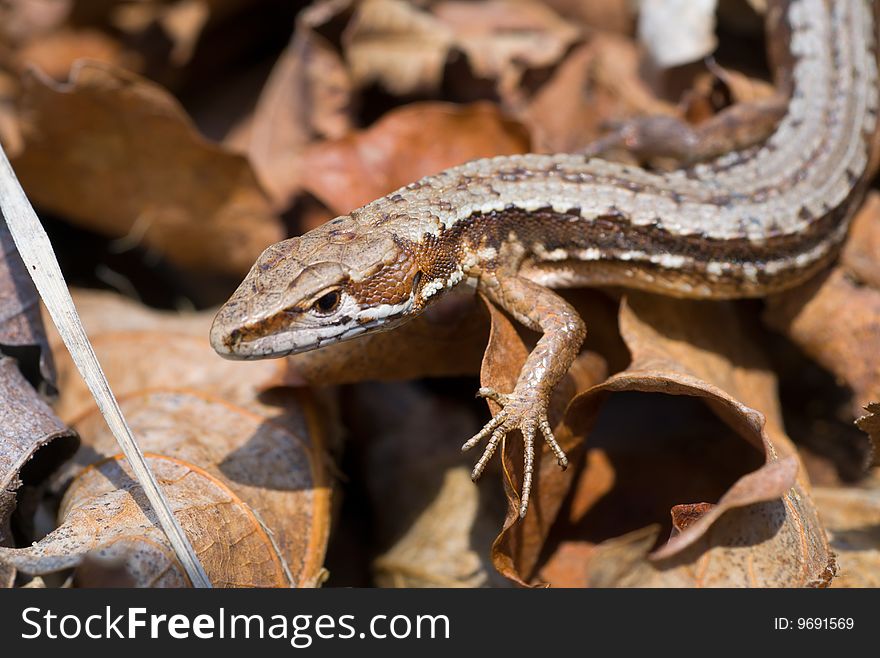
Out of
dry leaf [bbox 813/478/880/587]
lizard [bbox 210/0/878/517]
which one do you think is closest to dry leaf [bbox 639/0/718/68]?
lizard [bbox 210/0/878/517]

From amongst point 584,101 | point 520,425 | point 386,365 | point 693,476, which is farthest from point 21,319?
point 584,101

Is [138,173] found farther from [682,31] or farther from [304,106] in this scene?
[682,31]

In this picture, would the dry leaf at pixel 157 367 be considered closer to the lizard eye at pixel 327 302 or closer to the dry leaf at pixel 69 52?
the lizard eye at pixel 327 302

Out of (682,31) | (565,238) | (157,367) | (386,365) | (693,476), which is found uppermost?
(682,31)

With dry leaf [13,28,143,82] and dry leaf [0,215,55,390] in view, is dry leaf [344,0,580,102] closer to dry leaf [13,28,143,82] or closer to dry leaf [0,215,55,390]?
dry leaf [13,28,143,82]
